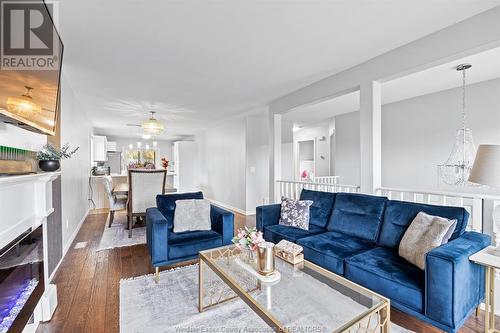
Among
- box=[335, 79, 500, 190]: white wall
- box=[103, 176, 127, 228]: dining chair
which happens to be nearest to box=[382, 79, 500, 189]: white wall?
box=[335, 79, 500, 190]: white wall

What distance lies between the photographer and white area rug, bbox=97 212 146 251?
363cm

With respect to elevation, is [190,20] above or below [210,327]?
above

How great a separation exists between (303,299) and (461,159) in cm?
375

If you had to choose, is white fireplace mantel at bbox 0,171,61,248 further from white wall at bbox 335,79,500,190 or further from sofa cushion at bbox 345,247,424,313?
white wall at bbox 335,79,500,190

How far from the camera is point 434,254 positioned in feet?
5.22

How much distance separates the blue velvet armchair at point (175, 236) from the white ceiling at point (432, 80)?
2596mm

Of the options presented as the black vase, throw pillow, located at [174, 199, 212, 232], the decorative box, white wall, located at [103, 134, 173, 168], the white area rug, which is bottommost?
the white area rug

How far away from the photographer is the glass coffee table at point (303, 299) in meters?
1.31

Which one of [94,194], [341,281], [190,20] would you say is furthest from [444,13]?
[94,194]

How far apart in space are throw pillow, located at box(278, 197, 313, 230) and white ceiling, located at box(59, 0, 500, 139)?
1.78m

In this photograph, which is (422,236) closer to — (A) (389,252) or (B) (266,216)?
(A) (389,252)

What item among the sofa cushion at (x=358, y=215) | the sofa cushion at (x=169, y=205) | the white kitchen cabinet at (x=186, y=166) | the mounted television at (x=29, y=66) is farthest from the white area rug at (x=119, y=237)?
the white kitchen cabinet at (x=186, y=166)

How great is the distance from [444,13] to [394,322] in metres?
2.57

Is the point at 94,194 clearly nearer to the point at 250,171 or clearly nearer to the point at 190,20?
the point at 250,171
